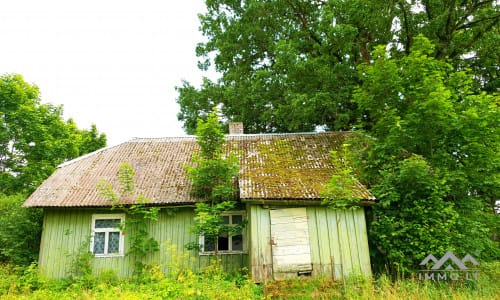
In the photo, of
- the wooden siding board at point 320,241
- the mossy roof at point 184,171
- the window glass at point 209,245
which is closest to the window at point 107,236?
the mossy roof at point 184,171

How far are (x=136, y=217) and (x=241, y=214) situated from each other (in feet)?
11.5

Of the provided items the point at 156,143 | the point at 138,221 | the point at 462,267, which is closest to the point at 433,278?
the point at 462,267

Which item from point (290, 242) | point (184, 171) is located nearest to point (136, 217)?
point (184, 171)

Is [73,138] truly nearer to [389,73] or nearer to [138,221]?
[138,221]

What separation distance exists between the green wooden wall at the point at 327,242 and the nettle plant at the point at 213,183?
3.40 feet

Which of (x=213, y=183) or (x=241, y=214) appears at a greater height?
(x=213, y=183)

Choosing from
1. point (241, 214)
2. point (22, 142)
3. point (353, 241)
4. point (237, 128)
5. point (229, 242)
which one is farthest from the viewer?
point (22, 142)

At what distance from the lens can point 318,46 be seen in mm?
13078

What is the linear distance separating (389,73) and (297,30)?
6937mm

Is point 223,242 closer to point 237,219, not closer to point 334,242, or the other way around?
point 237,219

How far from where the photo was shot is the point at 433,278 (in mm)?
7445

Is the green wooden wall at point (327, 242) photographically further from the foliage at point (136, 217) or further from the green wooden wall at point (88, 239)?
the foliage at point (136, 217)

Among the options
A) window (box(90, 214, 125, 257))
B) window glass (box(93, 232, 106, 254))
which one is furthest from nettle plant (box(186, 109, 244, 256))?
window glass (box(93, 232, 106, 254))

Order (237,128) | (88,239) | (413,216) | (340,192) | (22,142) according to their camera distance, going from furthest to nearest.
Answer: (22,142) < (237,128) < (88,239) < (340,192) < (413,216)
